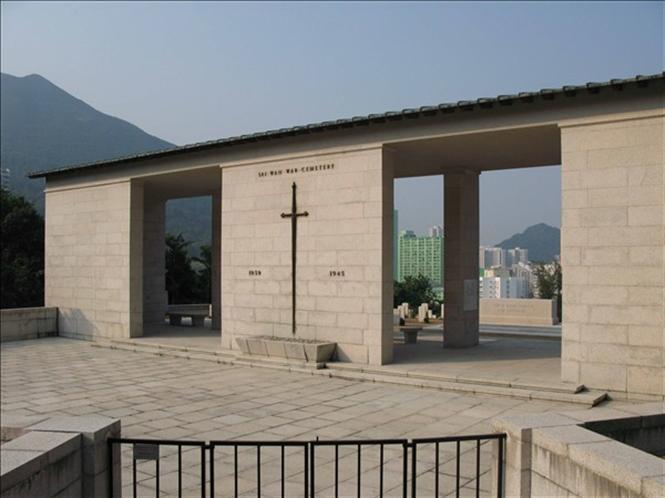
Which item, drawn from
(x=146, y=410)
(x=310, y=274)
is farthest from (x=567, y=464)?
(x=310, y=274)

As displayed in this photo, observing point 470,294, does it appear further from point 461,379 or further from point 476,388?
point 476,388

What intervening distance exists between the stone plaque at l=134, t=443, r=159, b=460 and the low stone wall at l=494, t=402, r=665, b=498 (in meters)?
2.71

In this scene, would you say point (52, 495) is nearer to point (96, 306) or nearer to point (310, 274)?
point (310, 274)

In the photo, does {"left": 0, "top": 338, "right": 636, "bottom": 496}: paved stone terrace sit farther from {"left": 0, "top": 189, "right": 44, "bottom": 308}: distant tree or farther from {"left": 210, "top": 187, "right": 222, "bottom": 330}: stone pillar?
{"left": 0, "top": 189, "right": 44, "bottom": 308}: distant tree

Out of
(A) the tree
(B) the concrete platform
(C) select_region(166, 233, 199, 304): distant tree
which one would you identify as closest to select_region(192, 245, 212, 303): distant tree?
(C) select_region(166, 233, 199, 304): distant tree

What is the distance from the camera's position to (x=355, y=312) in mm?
12031

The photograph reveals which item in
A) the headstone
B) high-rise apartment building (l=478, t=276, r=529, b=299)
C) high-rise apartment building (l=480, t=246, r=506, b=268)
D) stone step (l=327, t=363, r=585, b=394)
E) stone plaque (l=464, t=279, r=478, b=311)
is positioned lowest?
high-rise apartment building (l=478, t=276, r=529, b=299)

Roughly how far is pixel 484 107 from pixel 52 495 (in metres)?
9.03

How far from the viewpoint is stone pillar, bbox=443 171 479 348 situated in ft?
47.3

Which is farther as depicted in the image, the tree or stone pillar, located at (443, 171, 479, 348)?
the tree

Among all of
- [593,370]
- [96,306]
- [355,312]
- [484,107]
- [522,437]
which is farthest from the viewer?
[96,306]

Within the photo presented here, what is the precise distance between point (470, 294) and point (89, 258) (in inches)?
440

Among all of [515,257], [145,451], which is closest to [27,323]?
[145,451]

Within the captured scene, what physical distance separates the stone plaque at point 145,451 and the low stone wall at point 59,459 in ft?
1.06
